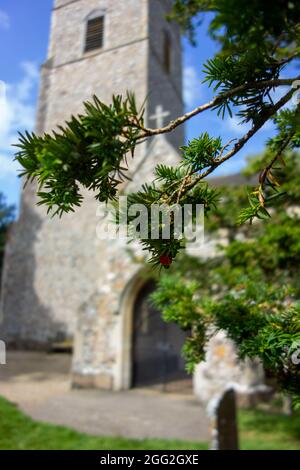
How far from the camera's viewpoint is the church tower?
2.60 metres

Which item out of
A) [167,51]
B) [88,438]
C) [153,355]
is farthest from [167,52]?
[88,438]

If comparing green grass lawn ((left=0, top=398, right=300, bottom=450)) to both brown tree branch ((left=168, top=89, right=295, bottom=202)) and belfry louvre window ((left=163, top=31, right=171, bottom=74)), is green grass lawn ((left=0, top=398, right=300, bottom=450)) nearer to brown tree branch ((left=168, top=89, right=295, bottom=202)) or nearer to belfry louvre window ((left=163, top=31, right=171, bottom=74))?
brown tree branch ((left=168, top=89, right=295, bottom=202))

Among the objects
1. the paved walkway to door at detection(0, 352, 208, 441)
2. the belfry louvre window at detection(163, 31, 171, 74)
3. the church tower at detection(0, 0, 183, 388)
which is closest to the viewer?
the church tower at detection(0, 0, 183, 388)

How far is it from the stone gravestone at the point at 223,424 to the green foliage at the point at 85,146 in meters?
3.32

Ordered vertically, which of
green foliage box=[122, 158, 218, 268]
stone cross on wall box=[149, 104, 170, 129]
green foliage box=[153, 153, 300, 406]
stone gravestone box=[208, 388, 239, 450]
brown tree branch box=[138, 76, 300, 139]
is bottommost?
stone gravestone box=[208, 388, 239, 450]

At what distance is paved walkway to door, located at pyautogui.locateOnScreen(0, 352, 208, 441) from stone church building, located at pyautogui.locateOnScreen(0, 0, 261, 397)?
68 cm

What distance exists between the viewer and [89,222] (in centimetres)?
1633

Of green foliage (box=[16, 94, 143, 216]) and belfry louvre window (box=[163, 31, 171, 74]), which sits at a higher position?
belfry louvre window (box=[163, 31, 171, 74])

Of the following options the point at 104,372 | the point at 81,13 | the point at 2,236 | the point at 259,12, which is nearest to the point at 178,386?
the point at 104,372

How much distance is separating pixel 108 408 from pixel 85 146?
658cm

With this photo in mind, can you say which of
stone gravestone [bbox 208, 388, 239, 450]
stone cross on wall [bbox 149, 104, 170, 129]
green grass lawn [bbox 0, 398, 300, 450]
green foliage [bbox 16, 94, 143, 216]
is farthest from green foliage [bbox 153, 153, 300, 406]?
stone cross on wall [bbox 149, 104, 170, 129]

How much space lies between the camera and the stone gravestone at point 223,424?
11.2 ft

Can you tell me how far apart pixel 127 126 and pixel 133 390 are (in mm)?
8367

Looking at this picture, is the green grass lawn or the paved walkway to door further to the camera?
the paved walkway to door
